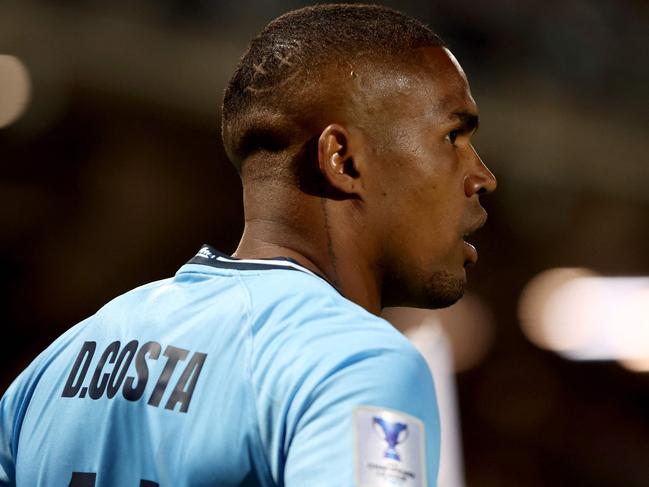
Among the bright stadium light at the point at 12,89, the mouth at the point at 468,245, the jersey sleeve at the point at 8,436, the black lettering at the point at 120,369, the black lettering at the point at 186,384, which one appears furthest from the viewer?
the bright stadium light at the point at 12,89

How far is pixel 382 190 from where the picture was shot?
1.71 m

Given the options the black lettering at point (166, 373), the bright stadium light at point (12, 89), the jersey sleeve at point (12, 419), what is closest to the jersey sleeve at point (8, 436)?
the jersey sleeve at point (12, 419)

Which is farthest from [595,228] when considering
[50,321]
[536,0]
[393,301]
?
[393,301]

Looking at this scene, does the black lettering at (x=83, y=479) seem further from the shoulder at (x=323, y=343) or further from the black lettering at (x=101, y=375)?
the shoulder at (x=323, y=343)

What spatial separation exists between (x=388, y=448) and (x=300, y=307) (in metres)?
0.25

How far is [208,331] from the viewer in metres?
1.41

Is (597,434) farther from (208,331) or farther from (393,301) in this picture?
(208,331)

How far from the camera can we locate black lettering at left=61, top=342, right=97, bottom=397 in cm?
155

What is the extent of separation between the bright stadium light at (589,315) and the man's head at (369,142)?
490 centimetres

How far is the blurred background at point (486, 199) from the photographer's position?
5395 millimetres

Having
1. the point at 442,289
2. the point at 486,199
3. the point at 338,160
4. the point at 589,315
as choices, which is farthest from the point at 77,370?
the point at 589,315

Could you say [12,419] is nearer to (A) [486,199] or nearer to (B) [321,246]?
(B) [321,246]

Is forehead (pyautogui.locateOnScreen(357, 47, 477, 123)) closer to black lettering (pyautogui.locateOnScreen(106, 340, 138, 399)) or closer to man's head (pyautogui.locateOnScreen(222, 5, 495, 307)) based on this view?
man's head (pyautogui.locateOnScreen(222, 5, 495, 307))

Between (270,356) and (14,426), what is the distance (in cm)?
58
